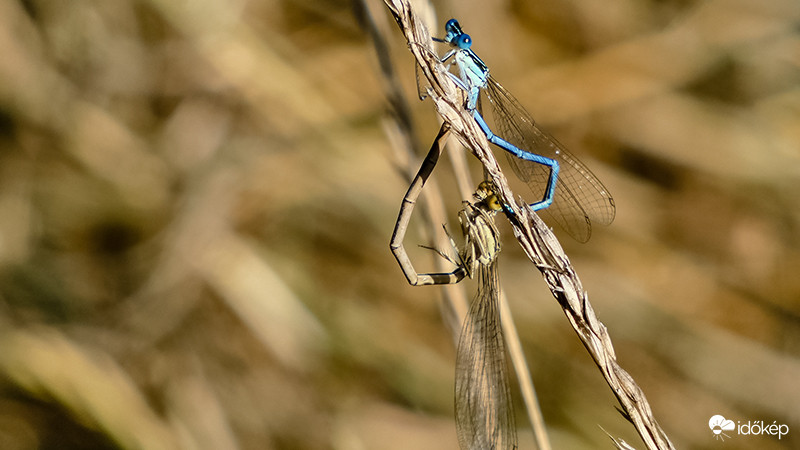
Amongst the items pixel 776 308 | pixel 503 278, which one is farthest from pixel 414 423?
Result: pixel 776 308

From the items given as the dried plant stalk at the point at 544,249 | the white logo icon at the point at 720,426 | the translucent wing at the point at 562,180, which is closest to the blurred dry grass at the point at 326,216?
the white logo icon at the point at 720,426

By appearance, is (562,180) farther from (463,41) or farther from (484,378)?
(484,378)

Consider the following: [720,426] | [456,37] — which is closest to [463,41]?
[456,37]

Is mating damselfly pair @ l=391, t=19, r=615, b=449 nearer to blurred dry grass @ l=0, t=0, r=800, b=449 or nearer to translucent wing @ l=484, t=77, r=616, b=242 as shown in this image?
translucent wing @ l=484, t=77, r=616, b=242

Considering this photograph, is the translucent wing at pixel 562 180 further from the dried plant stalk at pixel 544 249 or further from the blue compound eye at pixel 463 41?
the dried plant stalk at pixel 544 249

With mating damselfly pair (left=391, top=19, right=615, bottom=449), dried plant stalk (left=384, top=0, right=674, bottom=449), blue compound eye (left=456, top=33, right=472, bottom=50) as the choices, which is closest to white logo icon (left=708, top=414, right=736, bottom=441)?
mating damselfly pair (left=391, top=19, right=615, bottom=449)
